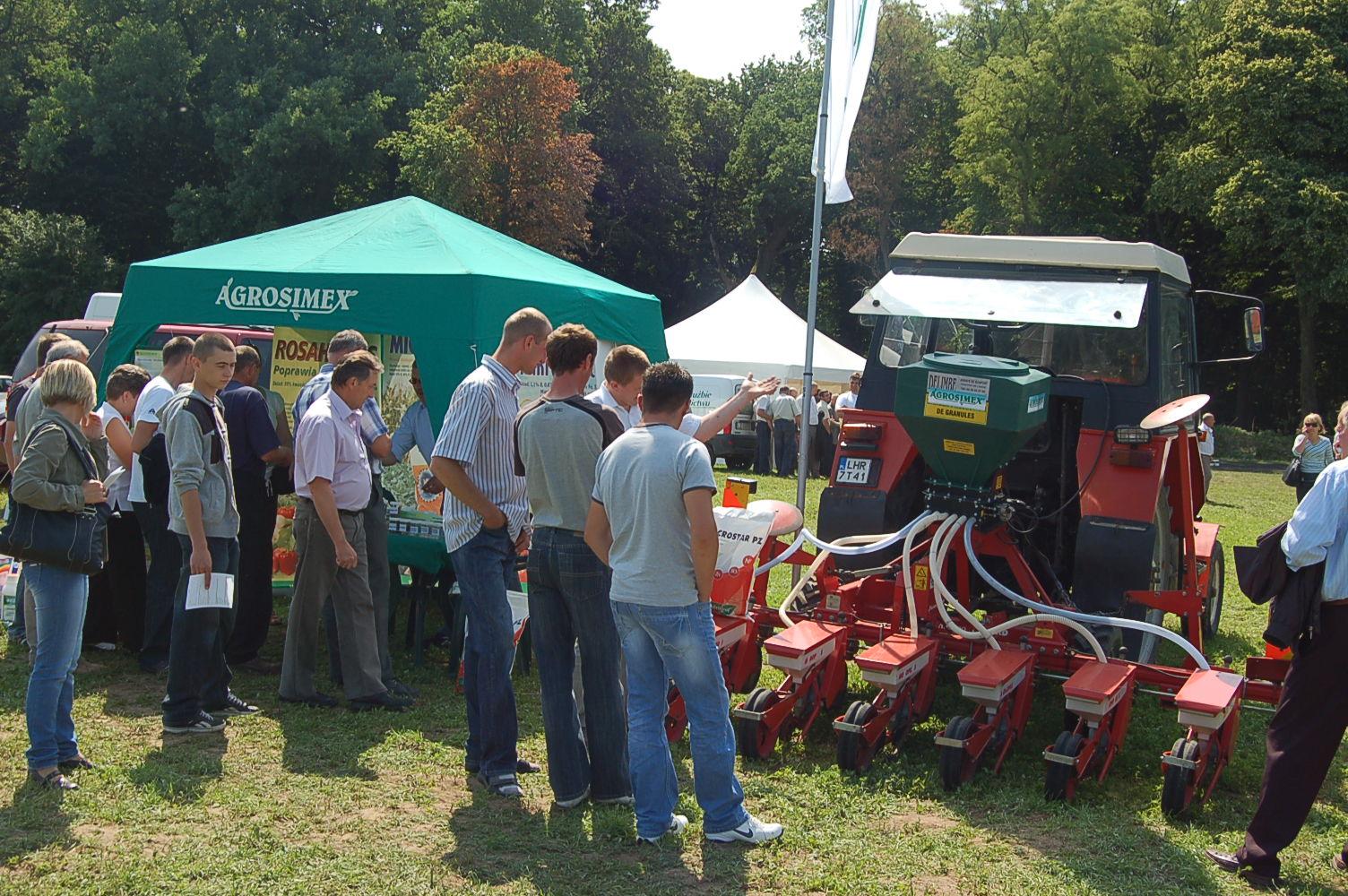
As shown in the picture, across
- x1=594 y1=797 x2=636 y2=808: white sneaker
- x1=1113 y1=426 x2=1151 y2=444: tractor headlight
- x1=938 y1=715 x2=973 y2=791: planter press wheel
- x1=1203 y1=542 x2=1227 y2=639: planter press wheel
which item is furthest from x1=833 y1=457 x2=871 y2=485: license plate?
x1=1203 y1=542 x2=1227 y2=639: planter press wheel

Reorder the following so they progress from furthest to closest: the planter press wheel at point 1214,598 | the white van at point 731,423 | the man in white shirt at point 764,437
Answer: the white van at point 731,423, the man in white shirt at point 764,437, the planter press wheel at point 1214,598

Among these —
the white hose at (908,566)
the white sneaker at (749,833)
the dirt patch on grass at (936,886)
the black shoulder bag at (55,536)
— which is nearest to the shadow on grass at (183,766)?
the black shoulder bag at (55,536)

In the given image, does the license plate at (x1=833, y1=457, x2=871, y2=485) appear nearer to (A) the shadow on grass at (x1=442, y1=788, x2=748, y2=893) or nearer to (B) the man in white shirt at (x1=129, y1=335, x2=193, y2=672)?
(A) the shadow on grass at (x1=442, y1=788, x2=748, y2=893)

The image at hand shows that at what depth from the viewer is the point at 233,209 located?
3406 cm

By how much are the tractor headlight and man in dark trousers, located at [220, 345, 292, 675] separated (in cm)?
433

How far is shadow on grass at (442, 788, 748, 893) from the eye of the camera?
3852 millimetres

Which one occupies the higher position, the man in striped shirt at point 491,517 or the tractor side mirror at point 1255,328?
the tractor side mirror at point 1255,328

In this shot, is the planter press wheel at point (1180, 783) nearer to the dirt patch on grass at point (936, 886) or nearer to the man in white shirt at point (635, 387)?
the dirt patch on grass at point (936, 886)

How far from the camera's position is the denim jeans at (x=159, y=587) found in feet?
21.2

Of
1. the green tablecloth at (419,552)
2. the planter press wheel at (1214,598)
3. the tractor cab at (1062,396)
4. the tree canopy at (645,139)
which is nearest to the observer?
the tractor cab at (1062,396)

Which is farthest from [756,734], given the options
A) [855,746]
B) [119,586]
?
[119,586]

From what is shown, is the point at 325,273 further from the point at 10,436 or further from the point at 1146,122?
the point at 1146,122

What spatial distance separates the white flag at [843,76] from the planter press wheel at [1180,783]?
12.4ft

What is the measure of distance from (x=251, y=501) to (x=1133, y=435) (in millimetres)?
4588
